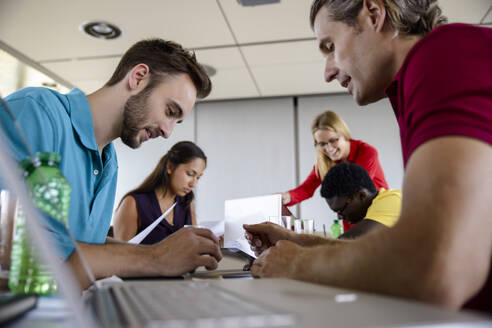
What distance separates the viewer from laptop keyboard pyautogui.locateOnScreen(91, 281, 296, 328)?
246mm

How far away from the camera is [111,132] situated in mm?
1267

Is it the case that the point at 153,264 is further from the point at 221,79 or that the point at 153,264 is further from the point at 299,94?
the point at 299,94

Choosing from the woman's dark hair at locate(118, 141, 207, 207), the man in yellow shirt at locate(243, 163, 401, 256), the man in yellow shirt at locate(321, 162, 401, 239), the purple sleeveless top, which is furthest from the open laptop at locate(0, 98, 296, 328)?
the woman's dark hair at locate(118, 141, 207, 207)

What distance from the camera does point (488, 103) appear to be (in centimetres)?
44

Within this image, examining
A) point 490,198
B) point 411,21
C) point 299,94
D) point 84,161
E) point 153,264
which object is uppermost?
point 299,94

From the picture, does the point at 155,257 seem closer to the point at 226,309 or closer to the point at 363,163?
the point at 226,309

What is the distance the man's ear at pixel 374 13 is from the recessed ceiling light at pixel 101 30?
200 cm

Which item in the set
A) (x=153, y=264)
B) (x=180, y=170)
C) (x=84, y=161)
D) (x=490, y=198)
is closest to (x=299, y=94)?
(x=180, y=170)

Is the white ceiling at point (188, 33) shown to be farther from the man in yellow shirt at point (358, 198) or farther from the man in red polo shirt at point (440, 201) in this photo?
the man in red polo shirt at point (440, 201)

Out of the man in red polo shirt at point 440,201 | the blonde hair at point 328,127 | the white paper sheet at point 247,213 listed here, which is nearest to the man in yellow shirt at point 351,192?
the white paper sheet at point 247,213

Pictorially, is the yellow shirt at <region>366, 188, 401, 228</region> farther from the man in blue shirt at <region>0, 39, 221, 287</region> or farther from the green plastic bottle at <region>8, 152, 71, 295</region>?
the green plastic bottle at <region>8, 152, 71, 295</region>

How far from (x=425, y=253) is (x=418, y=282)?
0.10ft

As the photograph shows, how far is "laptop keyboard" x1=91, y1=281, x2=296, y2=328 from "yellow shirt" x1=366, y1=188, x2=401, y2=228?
113 cm

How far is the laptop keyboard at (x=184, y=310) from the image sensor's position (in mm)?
246
